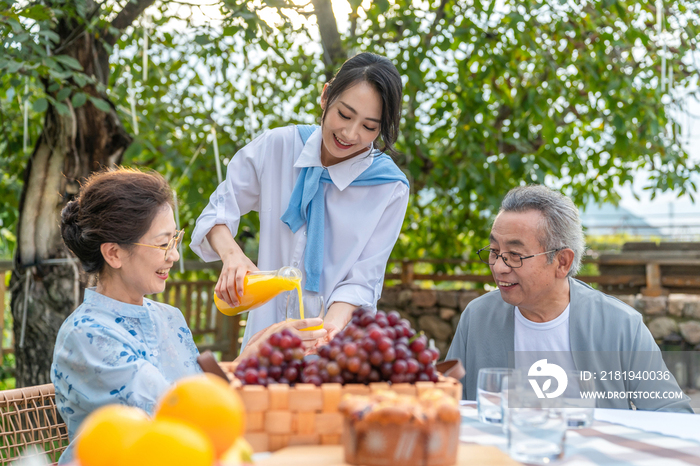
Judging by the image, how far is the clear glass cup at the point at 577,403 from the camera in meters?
1.21

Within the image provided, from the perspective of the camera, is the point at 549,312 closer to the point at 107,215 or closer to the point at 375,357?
the point at 375,357

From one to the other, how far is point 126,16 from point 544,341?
2635mm

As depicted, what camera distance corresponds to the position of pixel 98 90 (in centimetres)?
290

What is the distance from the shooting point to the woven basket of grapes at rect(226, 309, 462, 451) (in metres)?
0.92

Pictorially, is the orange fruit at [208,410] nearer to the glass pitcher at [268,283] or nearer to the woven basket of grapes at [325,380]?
the woven basket of grapes at [325,380]

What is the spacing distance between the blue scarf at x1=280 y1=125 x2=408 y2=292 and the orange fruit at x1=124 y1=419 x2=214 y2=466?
54.8 inches

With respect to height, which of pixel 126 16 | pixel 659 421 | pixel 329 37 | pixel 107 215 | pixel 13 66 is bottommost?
pixel 659 421

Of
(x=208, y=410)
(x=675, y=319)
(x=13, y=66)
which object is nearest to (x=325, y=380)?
(x=208, y=410)

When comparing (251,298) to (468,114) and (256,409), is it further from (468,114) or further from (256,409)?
(468,114)

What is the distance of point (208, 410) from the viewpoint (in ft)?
2.15

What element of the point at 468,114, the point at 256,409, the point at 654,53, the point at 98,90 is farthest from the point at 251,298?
the point at 654,53

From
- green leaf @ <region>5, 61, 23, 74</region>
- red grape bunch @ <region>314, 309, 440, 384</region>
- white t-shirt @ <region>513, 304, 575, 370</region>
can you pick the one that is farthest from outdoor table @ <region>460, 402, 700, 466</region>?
green leaf @ <region>5, 61, 23, 74</region>

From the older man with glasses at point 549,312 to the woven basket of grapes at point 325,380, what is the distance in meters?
1.05

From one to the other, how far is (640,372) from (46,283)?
8.93 ft
